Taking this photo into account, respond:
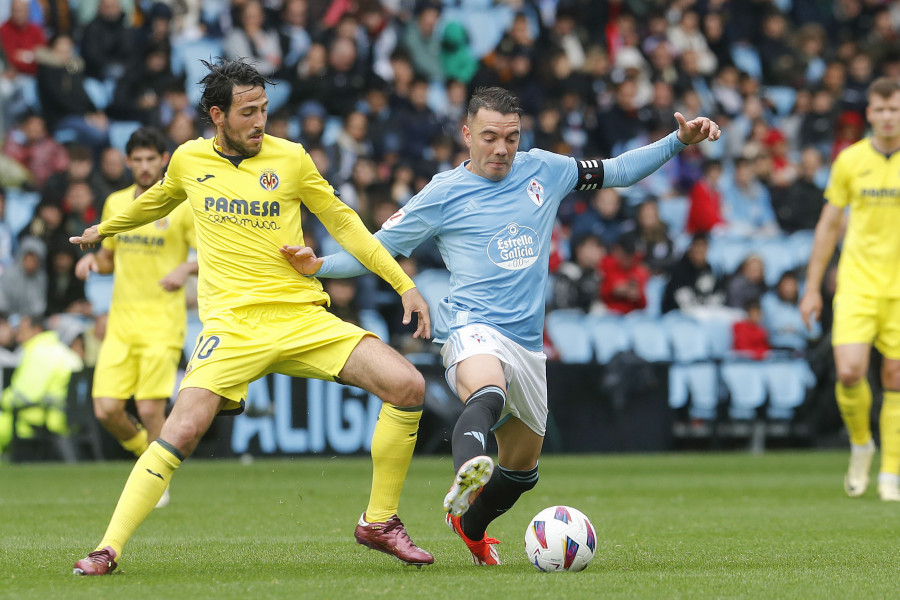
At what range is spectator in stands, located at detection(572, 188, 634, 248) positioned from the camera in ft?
58.4

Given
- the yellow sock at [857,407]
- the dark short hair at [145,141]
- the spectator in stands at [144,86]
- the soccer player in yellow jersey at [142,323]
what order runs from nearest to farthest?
1. the dark short hair at [145,141]
2. the yellow sock at [857,407]
3. the soccer player in yellow jersey at [142,323]
4. the spectator in stands at [144,86]

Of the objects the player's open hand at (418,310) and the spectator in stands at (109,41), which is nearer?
the player's open hand at (418,310)

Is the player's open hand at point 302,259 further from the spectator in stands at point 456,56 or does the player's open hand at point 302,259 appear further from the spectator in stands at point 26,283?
the spectator in stands at point 456,56

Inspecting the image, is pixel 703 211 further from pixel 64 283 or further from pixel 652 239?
pixel 64 283

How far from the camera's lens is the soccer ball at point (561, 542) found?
6199 millimetres

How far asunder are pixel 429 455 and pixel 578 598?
33.5 ft

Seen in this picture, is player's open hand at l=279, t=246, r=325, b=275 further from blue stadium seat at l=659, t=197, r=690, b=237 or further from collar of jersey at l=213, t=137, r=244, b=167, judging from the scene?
blue stadium seat at l=659, t=197, r=690, b=237

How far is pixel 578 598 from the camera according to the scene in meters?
5.32

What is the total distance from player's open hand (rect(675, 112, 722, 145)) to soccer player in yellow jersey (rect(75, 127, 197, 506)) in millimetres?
4593

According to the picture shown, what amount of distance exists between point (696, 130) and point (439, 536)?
9.63ft

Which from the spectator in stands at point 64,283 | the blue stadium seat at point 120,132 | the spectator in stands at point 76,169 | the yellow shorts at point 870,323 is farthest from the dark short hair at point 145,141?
the blue stadium seat at point 120,132

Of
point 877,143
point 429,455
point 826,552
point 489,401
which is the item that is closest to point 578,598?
point 489,401

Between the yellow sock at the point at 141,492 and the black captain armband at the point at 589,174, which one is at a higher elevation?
the black captain armband at the point at 589,174

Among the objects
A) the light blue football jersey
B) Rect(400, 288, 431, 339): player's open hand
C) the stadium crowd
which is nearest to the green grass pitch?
Rect(400, 288, 431, 339): player's open hand
